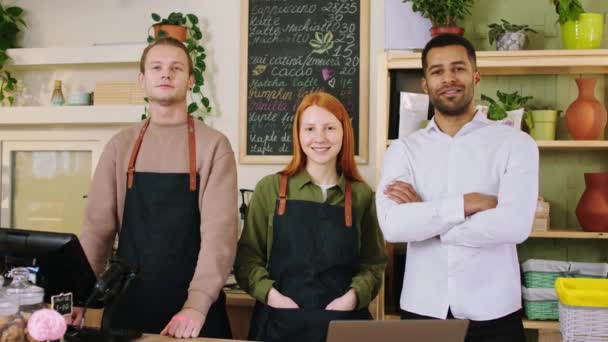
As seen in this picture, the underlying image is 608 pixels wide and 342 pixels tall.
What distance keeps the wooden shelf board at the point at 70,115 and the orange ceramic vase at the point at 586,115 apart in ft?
7.22

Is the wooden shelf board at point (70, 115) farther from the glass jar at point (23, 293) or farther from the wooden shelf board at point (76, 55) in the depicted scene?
the glass jar at point (23, 293)

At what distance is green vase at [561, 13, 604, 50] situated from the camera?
2.78 metres

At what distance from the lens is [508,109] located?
2.86 metres

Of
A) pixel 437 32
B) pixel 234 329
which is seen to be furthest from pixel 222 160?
A: pixel 437 32

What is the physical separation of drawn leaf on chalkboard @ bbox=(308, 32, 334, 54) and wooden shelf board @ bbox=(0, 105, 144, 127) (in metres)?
1.00

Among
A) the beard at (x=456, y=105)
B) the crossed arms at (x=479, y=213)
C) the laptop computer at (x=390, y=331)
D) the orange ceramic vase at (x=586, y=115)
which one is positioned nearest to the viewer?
the laptop computer at (x=390, y=331)

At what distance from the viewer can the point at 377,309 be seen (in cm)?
281

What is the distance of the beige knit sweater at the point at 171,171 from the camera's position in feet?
6.11

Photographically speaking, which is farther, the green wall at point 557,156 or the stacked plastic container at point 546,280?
the green wall at point 557,156

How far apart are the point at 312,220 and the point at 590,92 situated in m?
1.62

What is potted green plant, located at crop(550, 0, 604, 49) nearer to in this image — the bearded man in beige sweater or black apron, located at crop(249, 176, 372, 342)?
black apron, located at crop(249, 176, 372, 342)

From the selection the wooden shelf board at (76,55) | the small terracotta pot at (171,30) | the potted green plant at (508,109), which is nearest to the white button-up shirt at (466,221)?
the potted green plant at (508,109)

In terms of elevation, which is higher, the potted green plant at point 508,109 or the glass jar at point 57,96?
the glass jar at point 57,96

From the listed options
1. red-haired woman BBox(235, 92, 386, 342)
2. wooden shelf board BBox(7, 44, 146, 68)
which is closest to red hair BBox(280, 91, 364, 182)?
red-haired woman BBox(235, 92, 386, 342)
